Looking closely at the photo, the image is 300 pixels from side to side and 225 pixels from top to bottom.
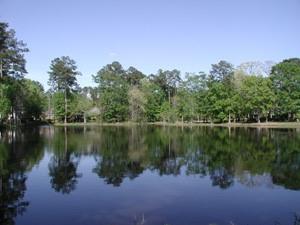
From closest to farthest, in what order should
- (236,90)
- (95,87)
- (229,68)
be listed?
(236,90) < (229,68) < (95,87)

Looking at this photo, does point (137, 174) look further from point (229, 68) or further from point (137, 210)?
point (229, 68)

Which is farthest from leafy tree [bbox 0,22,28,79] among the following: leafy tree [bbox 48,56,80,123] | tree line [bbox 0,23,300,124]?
leafy tree [bbox 48,56,80,123]

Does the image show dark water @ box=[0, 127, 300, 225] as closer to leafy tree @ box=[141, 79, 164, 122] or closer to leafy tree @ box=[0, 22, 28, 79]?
leafy tree @ box=[0, 22, 28, 79]

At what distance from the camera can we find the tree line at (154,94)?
66438 mm

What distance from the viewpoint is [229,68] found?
84250 mm

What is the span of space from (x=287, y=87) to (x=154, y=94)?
38102 mm

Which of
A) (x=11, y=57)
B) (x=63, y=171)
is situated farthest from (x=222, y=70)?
(x=63, y=171)

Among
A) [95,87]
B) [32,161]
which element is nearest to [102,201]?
[32,161]

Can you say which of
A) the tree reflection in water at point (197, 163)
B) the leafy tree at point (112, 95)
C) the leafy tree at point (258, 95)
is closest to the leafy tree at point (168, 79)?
the leafy tree at point (112, 95)

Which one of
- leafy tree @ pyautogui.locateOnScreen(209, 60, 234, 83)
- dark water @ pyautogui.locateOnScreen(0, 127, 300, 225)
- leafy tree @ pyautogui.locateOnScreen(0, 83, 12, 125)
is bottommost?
dark water @ pyautogui.locateOnScreen(0, 127, 300, 225)

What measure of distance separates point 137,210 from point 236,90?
66.7 metres

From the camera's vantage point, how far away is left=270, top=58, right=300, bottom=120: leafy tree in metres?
66.9

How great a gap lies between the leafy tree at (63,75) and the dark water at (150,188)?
221 feet

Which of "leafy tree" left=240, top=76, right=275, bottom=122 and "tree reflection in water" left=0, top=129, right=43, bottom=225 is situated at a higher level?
"leafy tree" left=240, top=76, right=275, bottom=122
